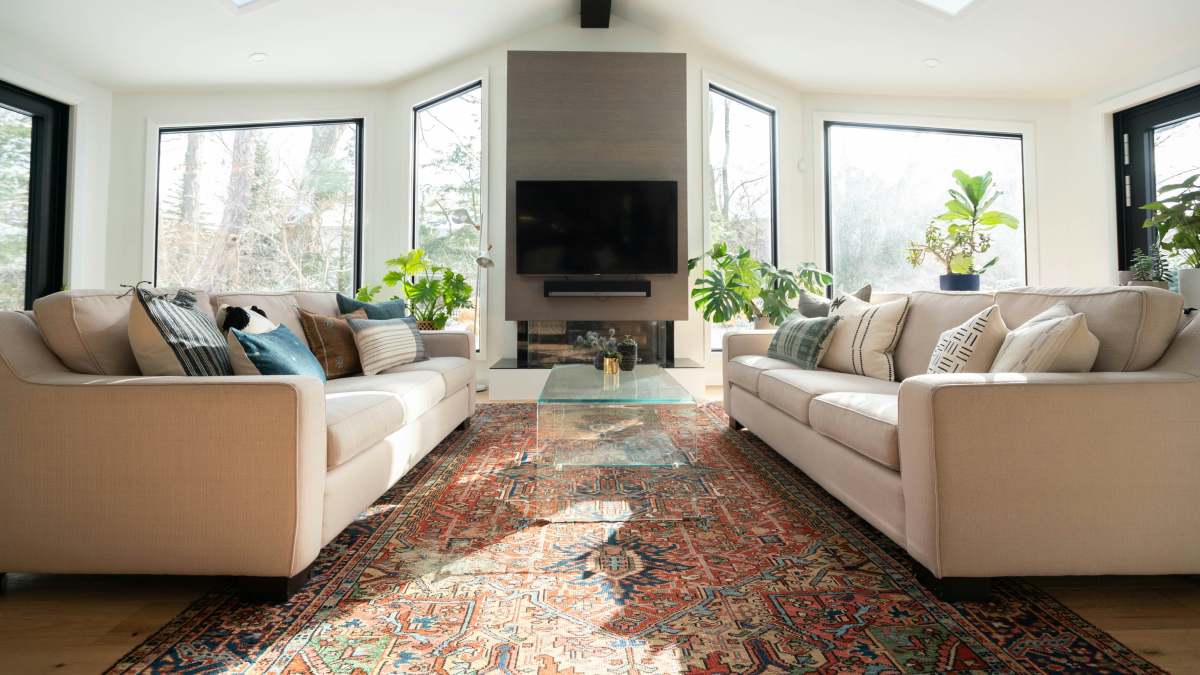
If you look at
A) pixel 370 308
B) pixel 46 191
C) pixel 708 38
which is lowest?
pixel 370 308

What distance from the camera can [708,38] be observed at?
5441mm

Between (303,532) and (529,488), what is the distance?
1.12 metres

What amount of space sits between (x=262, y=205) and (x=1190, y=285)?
258 inches

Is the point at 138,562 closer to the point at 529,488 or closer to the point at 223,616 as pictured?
the point at 223,616

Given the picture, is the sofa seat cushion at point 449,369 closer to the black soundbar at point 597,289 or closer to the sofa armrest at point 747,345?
the sofa armrest at point 747,345

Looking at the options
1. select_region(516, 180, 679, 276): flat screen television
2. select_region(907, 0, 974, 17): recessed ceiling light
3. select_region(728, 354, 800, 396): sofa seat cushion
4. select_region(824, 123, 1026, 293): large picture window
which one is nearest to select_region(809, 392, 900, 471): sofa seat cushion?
select_region(728, 354, 800, 396): sofa seat cushion

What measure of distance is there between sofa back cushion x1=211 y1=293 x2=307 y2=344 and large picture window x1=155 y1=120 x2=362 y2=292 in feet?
9.92

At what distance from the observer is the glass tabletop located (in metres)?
2.30

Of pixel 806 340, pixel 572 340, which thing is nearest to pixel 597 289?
pixel 572 340

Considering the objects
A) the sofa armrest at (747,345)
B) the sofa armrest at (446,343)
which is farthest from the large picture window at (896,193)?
the sofa armrest at (446,343)

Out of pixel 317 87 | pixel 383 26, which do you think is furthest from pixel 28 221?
pixel 383 26

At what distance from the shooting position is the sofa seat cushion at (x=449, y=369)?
3148 millimetres

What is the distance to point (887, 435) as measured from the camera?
1746mm

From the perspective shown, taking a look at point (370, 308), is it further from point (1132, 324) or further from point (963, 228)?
point (963, 228)
